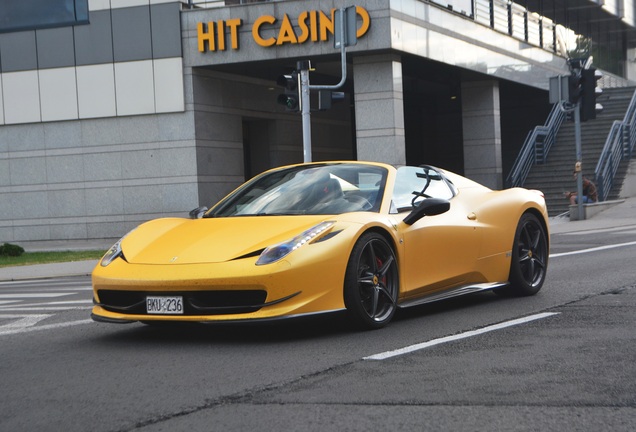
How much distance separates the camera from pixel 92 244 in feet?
96.2

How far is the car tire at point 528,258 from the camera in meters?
9.60

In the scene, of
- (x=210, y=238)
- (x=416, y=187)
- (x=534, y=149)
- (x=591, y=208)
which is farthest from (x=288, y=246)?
(x=534, y=149)

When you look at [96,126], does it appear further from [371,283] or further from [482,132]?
[371,283]

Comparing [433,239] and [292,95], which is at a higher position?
[292,95]

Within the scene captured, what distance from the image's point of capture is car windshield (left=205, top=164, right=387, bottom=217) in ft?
26.6

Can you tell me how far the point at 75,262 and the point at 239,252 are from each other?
14.1m

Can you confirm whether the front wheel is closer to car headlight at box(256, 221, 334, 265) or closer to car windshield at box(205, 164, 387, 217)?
car windshield at box(205, 164, 387, 217)

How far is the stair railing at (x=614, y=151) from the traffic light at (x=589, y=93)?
17.8ft

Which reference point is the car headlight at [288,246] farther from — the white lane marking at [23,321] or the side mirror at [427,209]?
the white lane marking at [23,321]

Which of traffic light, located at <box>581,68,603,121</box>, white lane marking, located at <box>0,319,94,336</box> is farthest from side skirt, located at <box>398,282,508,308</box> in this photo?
traffic light, located at <box>581,68,603,121</box>

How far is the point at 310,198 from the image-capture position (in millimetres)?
8211

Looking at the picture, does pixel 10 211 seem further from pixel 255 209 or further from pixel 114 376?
pixel 114 376

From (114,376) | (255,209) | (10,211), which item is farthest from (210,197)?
(114,376)

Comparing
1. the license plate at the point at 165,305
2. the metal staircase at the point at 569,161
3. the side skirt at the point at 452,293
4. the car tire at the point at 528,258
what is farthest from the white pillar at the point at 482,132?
the license plate at the point at 165,305
